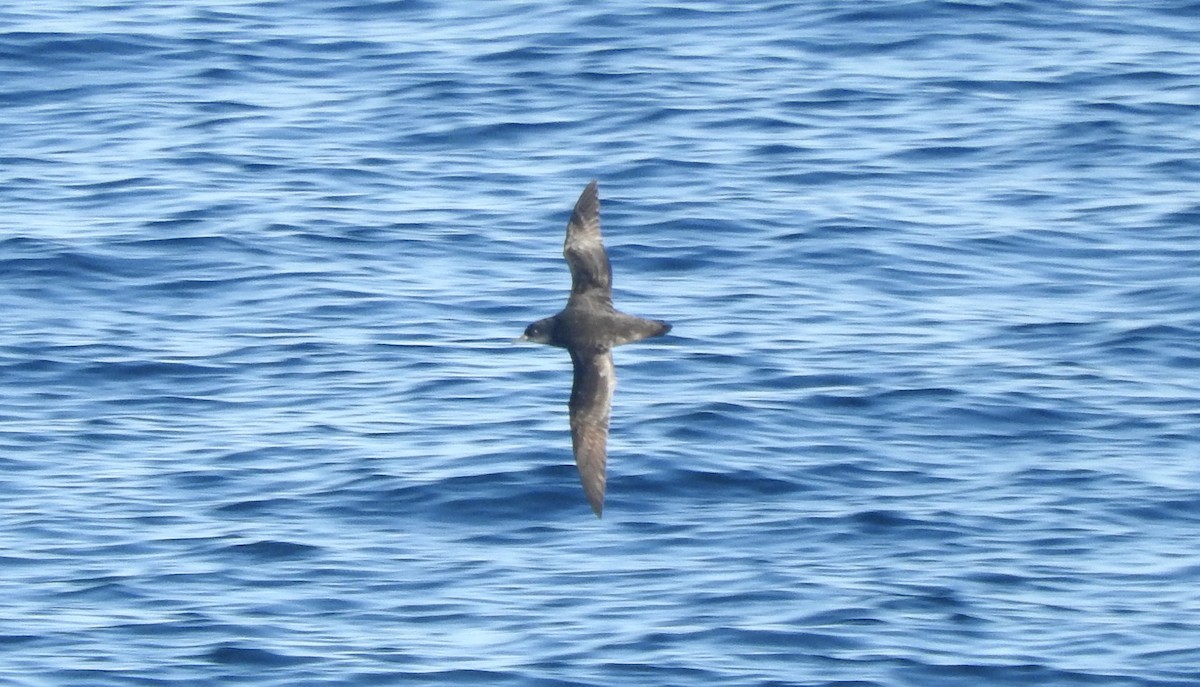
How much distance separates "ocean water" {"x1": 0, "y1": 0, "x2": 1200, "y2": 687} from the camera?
10117 mm

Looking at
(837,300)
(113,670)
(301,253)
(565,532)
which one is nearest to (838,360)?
(837,300)

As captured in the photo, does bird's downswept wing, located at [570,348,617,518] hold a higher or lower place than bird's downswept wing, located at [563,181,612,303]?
lower

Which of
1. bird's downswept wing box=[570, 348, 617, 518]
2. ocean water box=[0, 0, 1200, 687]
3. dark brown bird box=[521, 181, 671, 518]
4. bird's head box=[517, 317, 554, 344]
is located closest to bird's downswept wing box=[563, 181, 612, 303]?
dark brown bird box=[521, 181, 671, 518]

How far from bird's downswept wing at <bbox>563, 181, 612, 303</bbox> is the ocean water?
44.0 inches

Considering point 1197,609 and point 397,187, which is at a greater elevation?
point 397,187

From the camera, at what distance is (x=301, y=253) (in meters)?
14.1

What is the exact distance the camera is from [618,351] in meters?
13.4

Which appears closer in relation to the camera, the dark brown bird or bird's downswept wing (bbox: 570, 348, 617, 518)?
the dark brown bird

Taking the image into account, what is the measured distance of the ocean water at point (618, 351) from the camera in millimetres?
10117

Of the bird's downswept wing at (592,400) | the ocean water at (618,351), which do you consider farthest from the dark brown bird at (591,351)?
the ocean water at (618,351)

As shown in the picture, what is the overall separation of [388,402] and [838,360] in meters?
2.55

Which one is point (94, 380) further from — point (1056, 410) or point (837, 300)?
point (1056, 410)

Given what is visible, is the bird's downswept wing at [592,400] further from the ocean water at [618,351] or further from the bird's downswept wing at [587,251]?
the ocean water at [618,351]

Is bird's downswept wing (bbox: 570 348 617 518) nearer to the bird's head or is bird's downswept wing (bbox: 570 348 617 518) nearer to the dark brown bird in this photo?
the dark brown bird
